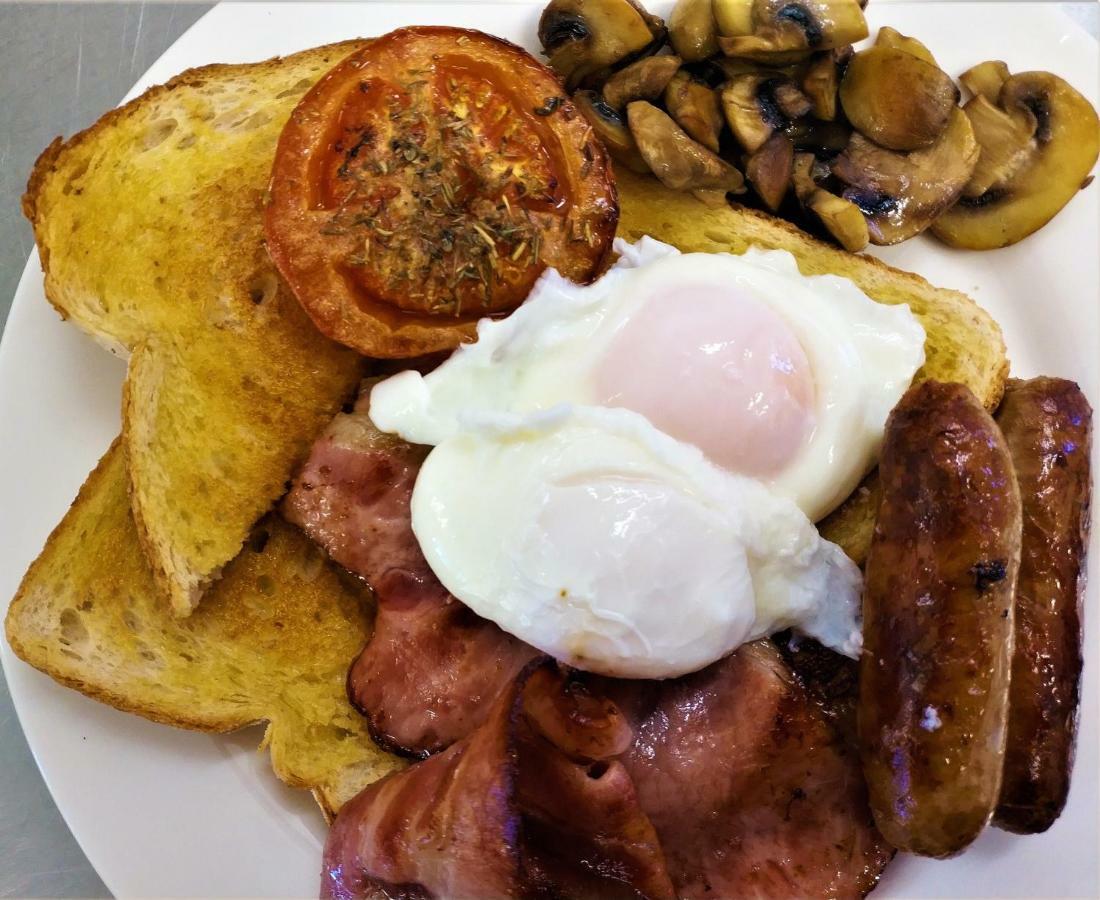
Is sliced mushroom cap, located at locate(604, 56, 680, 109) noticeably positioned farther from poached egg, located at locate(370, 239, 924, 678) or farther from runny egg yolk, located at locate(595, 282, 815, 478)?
runny egg yolk, located at locate(595, 282, 815, 478)

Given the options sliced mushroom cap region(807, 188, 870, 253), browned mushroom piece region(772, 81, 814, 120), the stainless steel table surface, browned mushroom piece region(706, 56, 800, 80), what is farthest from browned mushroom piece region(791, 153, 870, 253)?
the stainless steel table surface

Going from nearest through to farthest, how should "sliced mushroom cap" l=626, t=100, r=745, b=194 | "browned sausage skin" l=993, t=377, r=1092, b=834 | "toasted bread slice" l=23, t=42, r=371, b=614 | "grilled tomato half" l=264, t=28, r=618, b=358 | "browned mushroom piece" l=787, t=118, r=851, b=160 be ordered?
"browned sausage skin" l=993, t=377, r=1092, b=834 → "grilled tomato half" l=264, t=28, r=618, b=358 → "toasted bread slice" l=23, t=42, r=371, b=614 → "sliced mushroom cap" l=626, t=100, r=745, b=194 → "browned mushroom piece" l=787, t=118, r=851, b=160

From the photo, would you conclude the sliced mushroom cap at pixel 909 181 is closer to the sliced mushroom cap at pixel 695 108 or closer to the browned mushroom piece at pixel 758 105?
the browned mushroom piece at pixel 758 105

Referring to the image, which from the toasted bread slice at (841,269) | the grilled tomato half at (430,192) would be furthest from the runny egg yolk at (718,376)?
the toasted bread slice at (841,269)

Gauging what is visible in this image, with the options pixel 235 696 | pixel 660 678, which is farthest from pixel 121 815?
pixel 660 678

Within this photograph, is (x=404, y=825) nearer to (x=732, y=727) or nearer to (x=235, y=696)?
(x=235, y=696)
